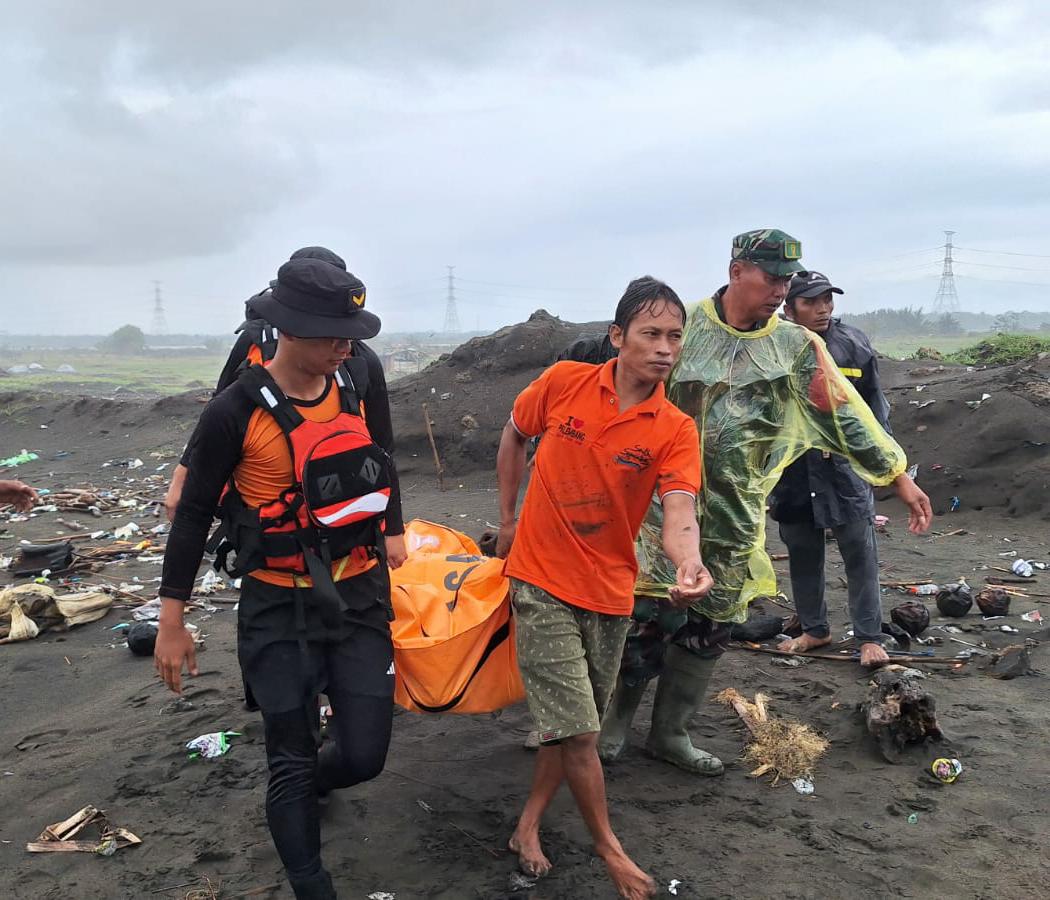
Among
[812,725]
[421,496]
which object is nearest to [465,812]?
[812,725]

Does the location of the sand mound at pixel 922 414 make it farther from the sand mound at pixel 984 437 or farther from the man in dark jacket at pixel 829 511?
the man in dark jacket at pixel 829 511

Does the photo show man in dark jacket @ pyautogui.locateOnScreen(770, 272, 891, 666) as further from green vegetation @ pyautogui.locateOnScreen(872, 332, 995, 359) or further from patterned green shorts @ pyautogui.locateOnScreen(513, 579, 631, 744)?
green vegetation @ pyautogui.locateOnScreen(872, 332, 995, 359)

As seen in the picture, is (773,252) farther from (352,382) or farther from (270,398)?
(270,398)

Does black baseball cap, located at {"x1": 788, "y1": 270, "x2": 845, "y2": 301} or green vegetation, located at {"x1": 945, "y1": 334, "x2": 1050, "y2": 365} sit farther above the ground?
black baseball cap, located at {"x1": 788, "y1": 270, "x2": 845, "y2": 301}

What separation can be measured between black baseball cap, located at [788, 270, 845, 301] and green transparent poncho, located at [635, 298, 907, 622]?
1.72 m

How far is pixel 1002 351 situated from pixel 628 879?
1503 cm

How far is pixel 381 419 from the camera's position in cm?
321

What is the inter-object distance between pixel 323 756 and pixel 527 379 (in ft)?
37.7

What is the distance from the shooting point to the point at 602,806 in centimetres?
281

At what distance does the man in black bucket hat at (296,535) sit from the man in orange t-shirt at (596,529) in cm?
59

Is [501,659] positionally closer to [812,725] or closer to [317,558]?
[317,558]

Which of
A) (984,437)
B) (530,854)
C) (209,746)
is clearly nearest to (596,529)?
(530,854)

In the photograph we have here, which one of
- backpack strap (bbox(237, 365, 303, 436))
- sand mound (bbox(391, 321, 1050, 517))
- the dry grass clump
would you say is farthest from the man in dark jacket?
sand mound (bbox(391, 321, 1050, 517))

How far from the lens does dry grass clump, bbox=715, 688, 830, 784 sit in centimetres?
381
